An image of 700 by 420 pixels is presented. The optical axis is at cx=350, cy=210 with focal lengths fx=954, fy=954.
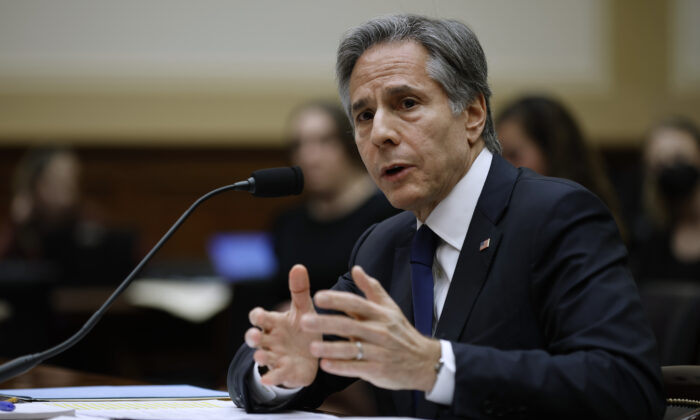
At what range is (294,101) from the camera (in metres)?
7.27

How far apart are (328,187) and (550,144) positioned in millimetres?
1114

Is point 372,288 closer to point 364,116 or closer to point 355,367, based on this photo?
point 355,367

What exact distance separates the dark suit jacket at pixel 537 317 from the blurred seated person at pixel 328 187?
2117 mm

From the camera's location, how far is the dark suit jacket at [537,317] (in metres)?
1.41

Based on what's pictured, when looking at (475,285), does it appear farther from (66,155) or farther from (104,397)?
(66,155)

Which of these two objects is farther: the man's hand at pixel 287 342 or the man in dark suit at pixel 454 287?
the man's hand at pixel 287 342

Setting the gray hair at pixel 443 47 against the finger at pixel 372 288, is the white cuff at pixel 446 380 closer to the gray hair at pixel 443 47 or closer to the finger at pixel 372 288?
the finger at pixel 372 288

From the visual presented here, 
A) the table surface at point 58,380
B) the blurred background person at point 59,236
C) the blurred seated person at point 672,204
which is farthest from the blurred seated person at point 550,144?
the blurred background person at point 59,236

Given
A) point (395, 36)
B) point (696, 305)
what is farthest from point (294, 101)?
point (395, 36)

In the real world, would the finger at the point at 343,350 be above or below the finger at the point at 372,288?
below

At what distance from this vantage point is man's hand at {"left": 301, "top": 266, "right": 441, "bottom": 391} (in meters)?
1.36

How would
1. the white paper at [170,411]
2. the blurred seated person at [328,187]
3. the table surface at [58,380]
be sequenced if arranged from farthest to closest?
the blurred seated person at [328,187], the table surface at [58,380], the white paper at [170,411]

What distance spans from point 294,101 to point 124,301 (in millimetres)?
2340

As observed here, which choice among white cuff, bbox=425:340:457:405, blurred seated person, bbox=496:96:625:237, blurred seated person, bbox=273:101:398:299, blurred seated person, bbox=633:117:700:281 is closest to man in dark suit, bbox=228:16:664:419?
white cuff, bbox=425:340:457:405
